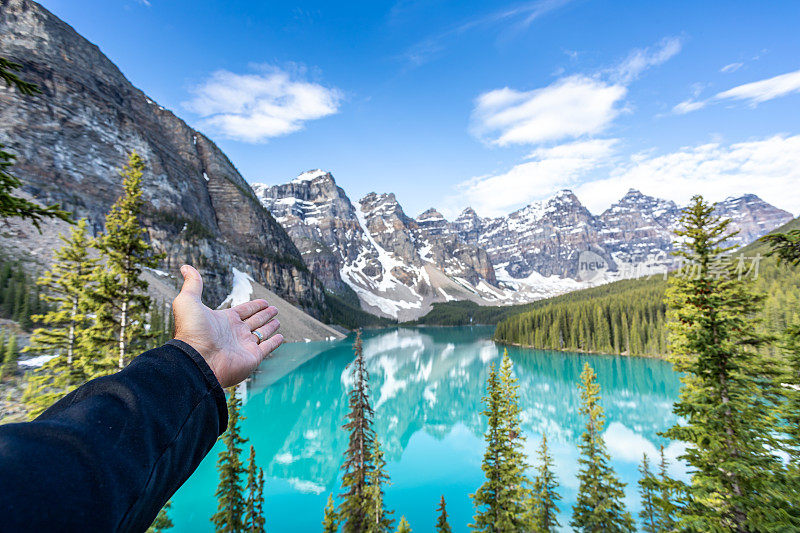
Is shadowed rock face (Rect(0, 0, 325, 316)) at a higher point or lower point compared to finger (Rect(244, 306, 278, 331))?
higher

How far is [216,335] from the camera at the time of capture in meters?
2.19

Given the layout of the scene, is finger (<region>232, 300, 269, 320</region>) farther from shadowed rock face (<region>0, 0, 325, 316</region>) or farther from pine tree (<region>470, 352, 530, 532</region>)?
shadowed rock face (<region>0, 0, 325, 316</region>)

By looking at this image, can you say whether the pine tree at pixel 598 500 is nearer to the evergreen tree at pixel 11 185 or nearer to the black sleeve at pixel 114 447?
the black sleeve at pixel 114 447

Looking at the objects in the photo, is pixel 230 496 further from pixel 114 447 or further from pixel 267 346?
pixel 114 447

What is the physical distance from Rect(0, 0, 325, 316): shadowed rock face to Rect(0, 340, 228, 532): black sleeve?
82681mm

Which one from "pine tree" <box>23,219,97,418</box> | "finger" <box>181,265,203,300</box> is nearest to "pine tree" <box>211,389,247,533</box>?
"pine tree" <box>23,219,97,418</box>

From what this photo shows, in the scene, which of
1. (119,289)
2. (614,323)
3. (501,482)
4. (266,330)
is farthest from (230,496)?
(614,323)

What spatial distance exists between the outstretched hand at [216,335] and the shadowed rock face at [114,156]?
81.8 m

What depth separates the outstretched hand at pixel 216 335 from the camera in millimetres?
2064

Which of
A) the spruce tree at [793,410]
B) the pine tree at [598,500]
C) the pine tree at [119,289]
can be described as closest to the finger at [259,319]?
the spruce tree at [793,410]

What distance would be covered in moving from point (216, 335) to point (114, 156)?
98869 mm

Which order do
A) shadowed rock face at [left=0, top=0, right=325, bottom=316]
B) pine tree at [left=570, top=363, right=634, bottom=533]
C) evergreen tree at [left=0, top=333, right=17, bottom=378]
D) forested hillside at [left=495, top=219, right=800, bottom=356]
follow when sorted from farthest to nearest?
forested hillside at [left=495, top=219, right=800, bottom=356] → shadowed rock face at [left=0, top=0, right=325, bottom=316] → evergreen tree at [left=0, top=333, right=17, bottom=378] → pine tree at [left=570, top=363, right=634, bottom=533]

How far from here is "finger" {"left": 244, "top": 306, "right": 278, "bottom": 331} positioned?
9.26 feet

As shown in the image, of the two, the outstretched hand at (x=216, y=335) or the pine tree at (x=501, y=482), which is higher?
the outstretched hand at (x=216, y=335)
